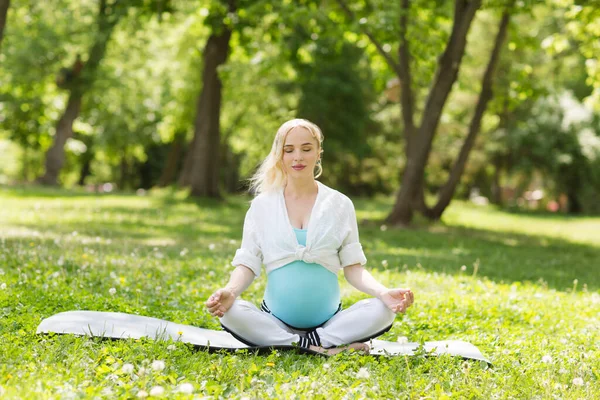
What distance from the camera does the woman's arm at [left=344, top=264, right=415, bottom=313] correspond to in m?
4.57

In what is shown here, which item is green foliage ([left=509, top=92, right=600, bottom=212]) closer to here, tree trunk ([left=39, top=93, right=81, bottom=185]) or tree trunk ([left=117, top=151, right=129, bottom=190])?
tree trunk ([left=39, top=93, right=81, bottom=185])

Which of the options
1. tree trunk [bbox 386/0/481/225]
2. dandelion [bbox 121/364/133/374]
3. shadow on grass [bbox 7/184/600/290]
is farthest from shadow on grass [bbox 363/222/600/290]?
dandelion [bbox 121/364/133/374]

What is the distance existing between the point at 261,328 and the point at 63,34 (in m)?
23.9

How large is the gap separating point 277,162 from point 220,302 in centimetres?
127

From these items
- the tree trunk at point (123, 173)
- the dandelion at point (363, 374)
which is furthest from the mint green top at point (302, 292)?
the tree trunk at point (123, 173)

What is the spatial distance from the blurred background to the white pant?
27.2ft

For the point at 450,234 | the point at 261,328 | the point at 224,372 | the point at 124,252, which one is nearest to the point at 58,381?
the point at 224,372

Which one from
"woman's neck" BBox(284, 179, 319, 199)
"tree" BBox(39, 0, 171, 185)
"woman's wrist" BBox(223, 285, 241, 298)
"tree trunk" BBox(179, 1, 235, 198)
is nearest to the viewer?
"woman's wrist" BBox(223, 285, 241, 298)

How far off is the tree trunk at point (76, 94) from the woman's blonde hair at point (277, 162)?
21490mm

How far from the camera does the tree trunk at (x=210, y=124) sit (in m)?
21.2

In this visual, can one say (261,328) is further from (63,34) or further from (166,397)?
(63,34)

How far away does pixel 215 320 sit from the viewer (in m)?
6.10

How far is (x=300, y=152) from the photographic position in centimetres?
515

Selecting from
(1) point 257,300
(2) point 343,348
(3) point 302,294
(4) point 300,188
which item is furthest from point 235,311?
(1) point 257,300
